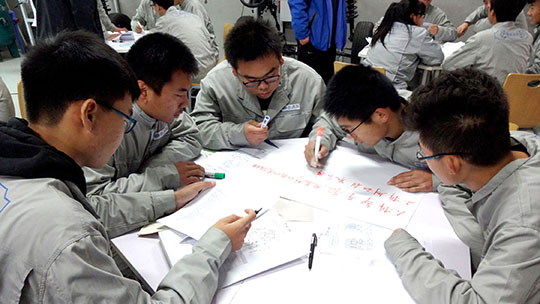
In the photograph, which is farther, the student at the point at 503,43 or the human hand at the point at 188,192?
the student at the point at 503,43

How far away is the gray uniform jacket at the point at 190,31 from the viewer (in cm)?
320

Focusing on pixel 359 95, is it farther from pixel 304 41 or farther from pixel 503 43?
pixel 304 41

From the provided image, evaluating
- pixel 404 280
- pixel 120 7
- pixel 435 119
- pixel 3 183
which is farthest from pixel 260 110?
pixel 120 7

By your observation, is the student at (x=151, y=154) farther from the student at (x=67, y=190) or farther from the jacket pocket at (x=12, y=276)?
the jacket pocket at (x=12, y=276)

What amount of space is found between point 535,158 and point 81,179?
1.05 metres

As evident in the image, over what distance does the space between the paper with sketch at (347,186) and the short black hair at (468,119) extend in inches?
11.4

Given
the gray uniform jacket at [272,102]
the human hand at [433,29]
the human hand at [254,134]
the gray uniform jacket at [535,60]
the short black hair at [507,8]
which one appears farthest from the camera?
the human hand at [433,29]

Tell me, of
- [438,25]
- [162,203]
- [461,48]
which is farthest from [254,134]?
[438,25]

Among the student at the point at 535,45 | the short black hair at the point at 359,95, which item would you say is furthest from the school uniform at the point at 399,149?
the student at the point at 535,45

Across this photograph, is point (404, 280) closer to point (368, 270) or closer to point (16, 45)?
point (368, 270)

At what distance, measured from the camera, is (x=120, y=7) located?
589 cm

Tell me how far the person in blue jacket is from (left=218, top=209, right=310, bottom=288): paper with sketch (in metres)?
2.66

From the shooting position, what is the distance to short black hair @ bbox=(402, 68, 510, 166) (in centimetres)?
80

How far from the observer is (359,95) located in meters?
1.28
